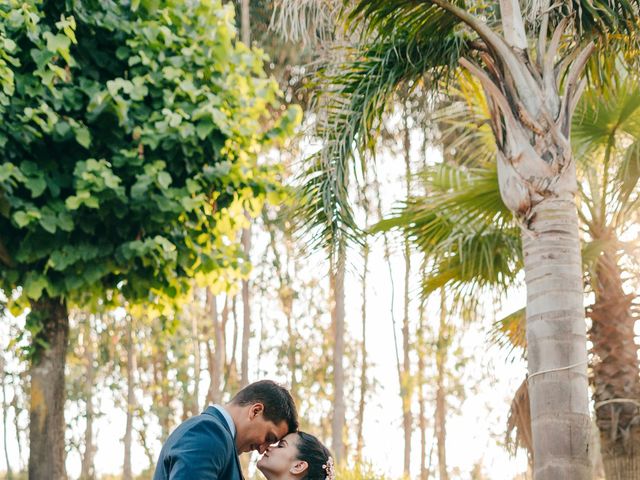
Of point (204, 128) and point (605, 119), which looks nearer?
point (204, 128)

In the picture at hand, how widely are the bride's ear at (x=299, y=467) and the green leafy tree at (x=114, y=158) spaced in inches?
150

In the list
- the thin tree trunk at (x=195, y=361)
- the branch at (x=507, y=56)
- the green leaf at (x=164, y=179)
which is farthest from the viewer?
the thin tree trunk at (x=195, y=361)

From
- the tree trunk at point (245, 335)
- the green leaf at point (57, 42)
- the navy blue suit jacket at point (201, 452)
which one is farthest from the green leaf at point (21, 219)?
the tree trunk at point (245, 335)

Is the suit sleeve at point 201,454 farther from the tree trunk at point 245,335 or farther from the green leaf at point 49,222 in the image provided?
the tree trunk at point 245,335

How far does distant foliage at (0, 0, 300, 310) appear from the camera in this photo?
25.2 feet

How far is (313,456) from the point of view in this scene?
170 inches

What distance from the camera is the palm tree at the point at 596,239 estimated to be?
9305mm

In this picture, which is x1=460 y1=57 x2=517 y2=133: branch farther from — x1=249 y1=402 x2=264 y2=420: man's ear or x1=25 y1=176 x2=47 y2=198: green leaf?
x1=249 y1=402 x2=264 y2=420: man's ear

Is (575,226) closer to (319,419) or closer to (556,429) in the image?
(556,429)

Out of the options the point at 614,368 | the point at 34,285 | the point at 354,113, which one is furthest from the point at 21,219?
the point at 614,368

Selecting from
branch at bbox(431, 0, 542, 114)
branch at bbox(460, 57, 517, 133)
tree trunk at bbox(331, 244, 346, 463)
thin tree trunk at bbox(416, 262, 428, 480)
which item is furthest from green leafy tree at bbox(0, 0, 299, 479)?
thin tree trunk at bbox(416, 262, 428, 480)

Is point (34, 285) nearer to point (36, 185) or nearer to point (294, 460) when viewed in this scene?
point (36, 185)

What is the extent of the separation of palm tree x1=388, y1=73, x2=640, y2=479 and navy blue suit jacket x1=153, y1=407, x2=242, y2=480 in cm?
564

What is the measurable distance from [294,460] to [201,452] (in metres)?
0.74
